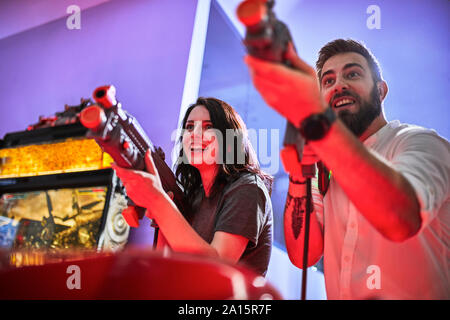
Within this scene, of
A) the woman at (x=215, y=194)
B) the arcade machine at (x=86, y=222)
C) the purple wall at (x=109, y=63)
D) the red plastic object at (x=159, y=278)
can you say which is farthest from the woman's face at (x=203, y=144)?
the red plastic object at (x=159, y=278)

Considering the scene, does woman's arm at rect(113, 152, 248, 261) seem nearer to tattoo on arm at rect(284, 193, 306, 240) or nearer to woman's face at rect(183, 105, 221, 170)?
tattoo on arm at rect(284, 193, 306, 240)

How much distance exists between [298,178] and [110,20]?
8.30 feet

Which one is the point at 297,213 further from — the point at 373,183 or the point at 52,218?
the point at 52,218

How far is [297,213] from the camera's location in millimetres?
1059

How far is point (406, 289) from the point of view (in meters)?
0.80

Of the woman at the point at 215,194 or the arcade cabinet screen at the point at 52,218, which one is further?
the arcade cabinet screen at the point at 52,218

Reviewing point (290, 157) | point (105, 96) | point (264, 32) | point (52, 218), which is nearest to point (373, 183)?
point (290, 157)

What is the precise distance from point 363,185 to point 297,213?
1.49 ft

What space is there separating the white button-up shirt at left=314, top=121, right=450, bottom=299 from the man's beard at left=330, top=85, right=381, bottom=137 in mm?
92

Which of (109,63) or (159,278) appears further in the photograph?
(109,63)

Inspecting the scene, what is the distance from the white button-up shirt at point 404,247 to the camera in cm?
73

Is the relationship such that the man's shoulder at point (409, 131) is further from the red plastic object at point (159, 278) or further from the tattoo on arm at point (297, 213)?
the red plastic object at point (159, 278)

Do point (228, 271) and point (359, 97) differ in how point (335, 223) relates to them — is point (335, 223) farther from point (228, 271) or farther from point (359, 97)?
point (228, 271)

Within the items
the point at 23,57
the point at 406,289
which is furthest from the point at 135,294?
the point at 23,57
